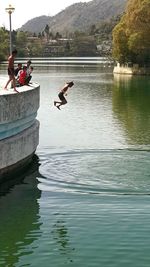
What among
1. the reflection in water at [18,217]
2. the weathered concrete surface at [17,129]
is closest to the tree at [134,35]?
the weathered concrete surface at [17,129]

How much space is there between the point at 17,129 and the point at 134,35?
73782mm

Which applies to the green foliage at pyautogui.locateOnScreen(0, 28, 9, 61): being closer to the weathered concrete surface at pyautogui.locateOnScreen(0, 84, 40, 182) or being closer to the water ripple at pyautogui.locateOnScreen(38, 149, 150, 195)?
the water ripple at pyautogui.locateOnScreen(38, 149, 150, 195)

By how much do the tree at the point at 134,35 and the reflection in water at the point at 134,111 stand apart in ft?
90.6

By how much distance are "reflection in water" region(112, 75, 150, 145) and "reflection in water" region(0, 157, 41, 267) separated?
9453mm

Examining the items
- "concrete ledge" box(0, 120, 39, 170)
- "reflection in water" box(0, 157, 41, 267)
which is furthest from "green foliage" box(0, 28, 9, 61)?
"reflection in water" box(0, 157, 41, 267)

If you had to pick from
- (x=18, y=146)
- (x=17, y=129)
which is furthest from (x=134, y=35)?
(x=18, y=146)

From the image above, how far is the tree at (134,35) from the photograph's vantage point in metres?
89.7

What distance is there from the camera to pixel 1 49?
517 ft

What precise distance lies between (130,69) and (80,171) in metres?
80.3

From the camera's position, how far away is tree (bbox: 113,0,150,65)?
89688 mm

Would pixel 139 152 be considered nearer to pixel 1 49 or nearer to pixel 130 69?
pixel 130 69

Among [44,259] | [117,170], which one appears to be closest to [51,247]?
[44,259]

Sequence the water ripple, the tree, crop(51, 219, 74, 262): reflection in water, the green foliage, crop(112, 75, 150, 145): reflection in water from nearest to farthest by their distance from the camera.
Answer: crop(51, 219, 74, 262): reflection in water
the water ripple
crop(112, 75, 150, 145): reflection in water
the tree
the green foliage

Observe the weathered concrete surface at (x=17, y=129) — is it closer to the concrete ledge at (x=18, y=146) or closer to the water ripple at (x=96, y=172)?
the concrete ledge at (x=18, y=146)
